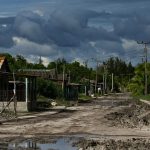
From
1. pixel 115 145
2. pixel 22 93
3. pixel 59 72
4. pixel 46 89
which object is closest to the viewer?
pixel 115 145

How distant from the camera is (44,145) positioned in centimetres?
1923

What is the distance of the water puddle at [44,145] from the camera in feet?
59.8

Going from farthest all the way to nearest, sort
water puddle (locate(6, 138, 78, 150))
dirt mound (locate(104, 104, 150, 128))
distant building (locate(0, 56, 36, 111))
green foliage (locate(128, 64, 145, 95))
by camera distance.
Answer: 1. green foliage (locate(128, 64, 145, 95))
2. distant building (locate(0, 56, 36, 111))
3. dirt mound (locate(104, 104, 150, 128))
4. water puddle (locate(6, 138, 78, 150))

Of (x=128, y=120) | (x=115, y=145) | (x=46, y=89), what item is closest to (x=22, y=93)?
(x=128, y=120)

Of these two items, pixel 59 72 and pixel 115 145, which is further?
pixel 59 72

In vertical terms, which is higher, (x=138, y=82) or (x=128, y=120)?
(x=138, y=82)

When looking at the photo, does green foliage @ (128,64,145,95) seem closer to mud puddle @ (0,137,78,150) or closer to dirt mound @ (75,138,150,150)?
mud puddle @ (0,137,78,150)

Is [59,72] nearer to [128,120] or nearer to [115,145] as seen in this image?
[128,120]

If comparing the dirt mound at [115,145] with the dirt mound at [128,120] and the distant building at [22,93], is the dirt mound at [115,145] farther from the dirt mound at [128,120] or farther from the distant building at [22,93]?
the distant building at [22,93]

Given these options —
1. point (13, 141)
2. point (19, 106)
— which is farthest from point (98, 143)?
point (19, 106)

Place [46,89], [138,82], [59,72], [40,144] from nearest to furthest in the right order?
[40,144], [46,89], [138,82], [59,72]

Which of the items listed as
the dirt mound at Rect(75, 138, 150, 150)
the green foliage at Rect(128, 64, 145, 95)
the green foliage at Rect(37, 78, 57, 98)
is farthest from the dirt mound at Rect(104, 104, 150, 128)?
the green foliage at Rect(128, 64, 145, 95)

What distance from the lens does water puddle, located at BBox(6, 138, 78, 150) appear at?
1822cm

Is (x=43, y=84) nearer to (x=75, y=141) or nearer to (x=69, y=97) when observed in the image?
(x=69, y=97)
